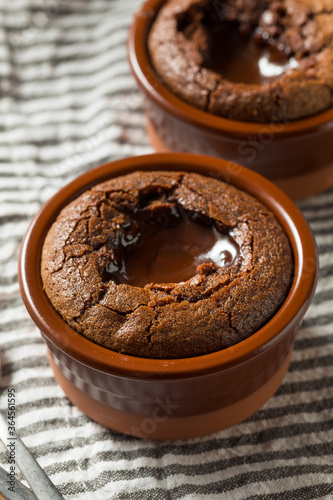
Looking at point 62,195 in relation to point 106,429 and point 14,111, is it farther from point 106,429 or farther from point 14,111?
point 14,111

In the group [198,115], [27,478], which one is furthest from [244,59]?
[27,478]

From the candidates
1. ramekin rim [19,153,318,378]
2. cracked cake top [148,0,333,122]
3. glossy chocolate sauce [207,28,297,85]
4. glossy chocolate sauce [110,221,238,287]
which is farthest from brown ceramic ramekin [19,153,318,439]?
glossy chocolate sauce [207,28,297,85]

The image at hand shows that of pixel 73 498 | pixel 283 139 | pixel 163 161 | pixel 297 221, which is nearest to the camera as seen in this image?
pixel 73 498

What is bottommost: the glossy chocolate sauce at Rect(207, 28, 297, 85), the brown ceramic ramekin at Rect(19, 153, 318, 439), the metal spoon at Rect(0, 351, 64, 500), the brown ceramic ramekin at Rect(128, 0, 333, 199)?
the metal spoon at Rect(0, 351, 64, 500)

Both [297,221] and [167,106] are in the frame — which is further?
[167,106]

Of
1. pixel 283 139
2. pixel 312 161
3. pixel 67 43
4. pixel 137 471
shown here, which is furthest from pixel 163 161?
pixel 67 43

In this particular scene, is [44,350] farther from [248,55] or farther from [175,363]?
[248,55]

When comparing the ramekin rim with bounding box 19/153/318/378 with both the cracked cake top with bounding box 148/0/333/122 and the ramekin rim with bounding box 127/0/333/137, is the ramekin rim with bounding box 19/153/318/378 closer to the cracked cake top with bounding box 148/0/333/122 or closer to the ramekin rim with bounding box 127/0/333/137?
the ramekin rim with bounding box 127/0/333/137
